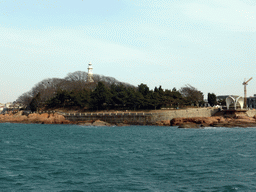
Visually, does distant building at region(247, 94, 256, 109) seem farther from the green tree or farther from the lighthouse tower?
the green tree

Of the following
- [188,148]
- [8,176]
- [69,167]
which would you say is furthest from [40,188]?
[188,148]

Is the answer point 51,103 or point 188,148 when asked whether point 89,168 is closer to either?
point 188,148

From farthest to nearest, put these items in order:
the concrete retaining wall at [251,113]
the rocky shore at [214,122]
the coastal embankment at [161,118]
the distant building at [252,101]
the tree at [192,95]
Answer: the distant building at [252,101] → the tree at [192,95] → the concrete retaining wall at [251,113] → the coastal embankment at [161,118] → the rocky shore at [214,122]

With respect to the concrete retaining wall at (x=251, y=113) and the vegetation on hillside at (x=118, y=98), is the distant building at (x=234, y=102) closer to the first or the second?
the concrete retaining wall at (x=251, y=113)

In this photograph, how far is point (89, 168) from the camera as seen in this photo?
22.3 m

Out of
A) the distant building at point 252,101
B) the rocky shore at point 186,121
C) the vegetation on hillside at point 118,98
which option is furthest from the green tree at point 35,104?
the distant building at point 252,101

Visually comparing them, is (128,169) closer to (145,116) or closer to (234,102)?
(145,116)

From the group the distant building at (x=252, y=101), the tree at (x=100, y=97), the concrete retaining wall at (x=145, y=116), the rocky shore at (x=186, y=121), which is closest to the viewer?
the rocky shore at (x=186, y=121)

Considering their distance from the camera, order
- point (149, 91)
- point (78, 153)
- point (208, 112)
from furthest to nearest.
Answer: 1. point (149, 91)
2. point (208, 112)
3. point (78, 153)

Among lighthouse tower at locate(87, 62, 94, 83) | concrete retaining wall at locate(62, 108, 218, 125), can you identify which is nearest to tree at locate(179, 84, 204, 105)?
concrete retaining wall at locate(62, 108, 218, 125)

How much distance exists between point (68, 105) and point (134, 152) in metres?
79.1

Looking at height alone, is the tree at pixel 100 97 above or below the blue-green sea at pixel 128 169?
above

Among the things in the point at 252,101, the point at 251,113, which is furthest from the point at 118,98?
the point at 252,101

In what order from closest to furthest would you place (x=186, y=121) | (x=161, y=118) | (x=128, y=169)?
(x=128, y=169), (x=186, y=121), (x=161, y=118)
